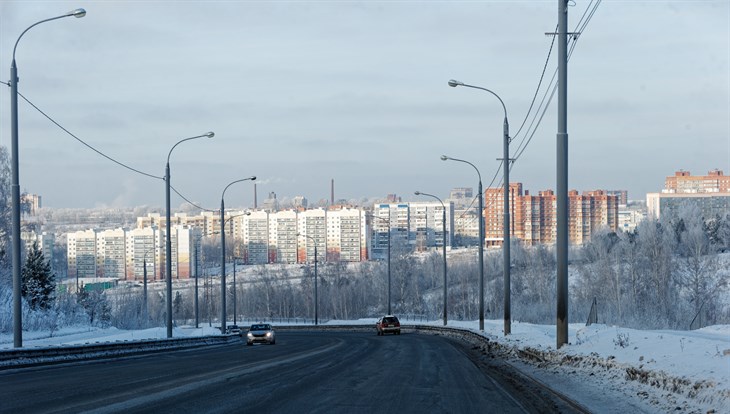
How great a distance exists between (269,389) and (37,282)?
66.6 metres

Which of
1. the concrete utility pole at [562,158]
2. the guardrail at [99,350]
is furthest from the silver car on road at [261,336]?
the concrete utility pole at [562,158]

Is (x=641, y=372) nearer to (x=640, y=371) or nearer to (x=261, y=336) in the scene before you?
(x=640, y=371)

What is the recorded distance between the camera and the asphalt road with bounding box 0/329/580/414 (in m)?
14.2

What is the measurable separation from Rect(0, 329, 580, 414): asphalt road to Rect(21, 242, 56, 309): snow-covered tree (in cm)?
5135

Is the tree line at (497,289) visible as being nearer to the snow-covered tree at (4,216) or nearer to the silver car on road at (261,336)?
the snow-covered tree at (4,216)

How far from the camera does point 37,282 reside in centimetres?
7800

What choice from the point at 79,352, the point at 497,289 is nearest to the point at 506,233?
the point at 79,352

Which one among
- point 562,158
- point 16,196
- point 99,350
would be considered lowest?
point 99,350

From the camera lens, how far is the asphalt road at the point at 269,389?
558 inches

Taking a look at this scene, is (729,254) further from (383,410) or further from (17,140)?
(383,410)

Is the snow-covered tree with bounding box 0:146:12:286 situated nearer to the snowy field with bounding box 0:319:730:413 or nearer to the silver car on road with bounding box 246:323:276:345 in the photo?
the silver car on road with bounding box 246:323:276:345

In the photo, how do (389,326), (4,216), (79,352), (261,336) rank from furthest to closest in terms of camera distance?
(4,216) < (389,326) < (261,336) < (79,352)

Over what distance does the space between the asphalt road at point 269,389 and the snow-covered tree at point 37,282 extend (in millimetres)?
51346

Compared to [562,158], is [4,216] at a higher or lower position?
lower
